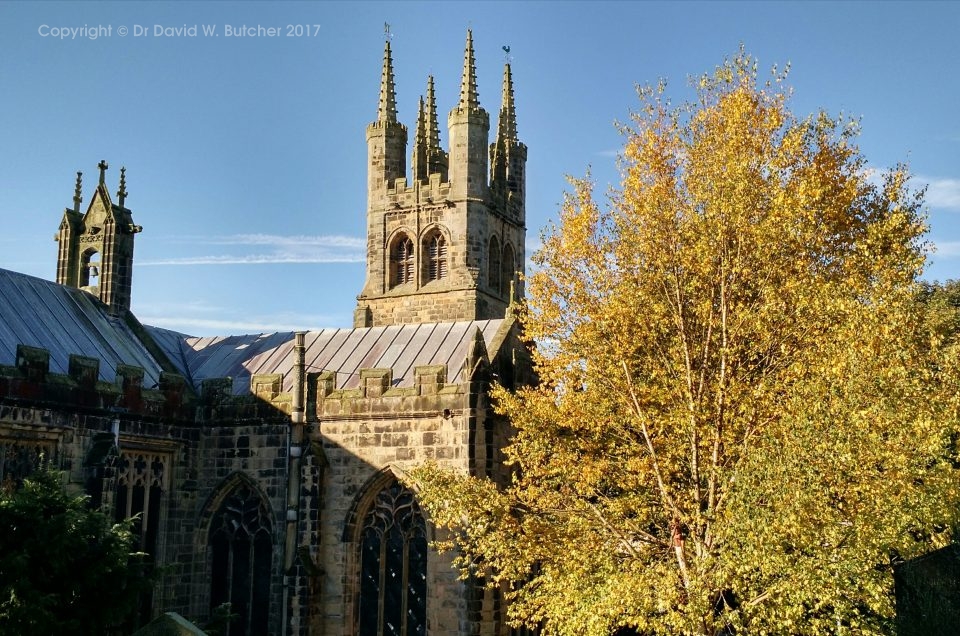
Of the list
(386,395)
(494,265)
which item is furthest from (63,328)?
(494,265)

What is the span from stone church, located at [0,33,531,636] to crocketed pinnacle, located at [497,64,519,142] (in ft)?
54.3

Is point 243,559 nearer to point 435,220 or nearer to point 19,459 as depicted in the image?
point 19,459

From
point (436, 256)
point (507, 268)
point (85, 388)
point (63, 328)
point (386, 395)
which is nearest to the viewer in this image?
point (85, 388)

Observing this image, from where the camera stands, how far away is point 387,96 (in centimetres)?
4034

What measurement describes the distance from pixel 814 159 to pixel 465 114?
1994 centimetres

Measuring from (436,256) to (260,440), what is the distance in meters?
16.0

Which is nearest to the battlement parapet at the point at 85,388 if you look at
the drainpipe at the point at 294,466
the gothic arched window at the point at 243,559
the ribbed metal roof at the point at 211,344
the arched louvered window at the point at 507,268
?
the ribbed metal roof at the point at 211,344

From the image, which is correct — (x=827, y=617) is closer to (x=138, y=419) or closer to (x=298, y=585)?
(x=298, y=585)

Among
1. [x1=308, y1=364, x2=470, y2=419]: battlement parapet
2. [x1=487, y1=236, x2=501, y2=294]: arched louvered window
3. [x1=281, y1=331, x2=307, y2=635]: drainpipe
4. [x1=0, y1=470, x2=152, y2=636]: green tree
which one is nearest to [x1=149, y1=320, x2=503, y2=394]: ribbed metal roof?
[x1=308, y1=364, x2=470, y2=419]: battlement parapet

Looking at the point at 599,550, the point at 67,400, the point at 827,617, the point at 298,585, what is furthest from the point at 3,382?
the point at 827,617

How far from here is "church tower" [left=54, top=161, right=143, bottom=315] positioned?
28141 millimetres

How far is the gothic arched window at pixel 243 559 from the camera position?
77.3 ft

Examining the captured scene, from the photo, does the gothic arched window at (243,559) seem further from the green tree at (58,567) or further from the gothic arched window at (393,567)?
the green tree at (58,567)

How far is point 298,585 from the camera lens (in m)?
22.4
